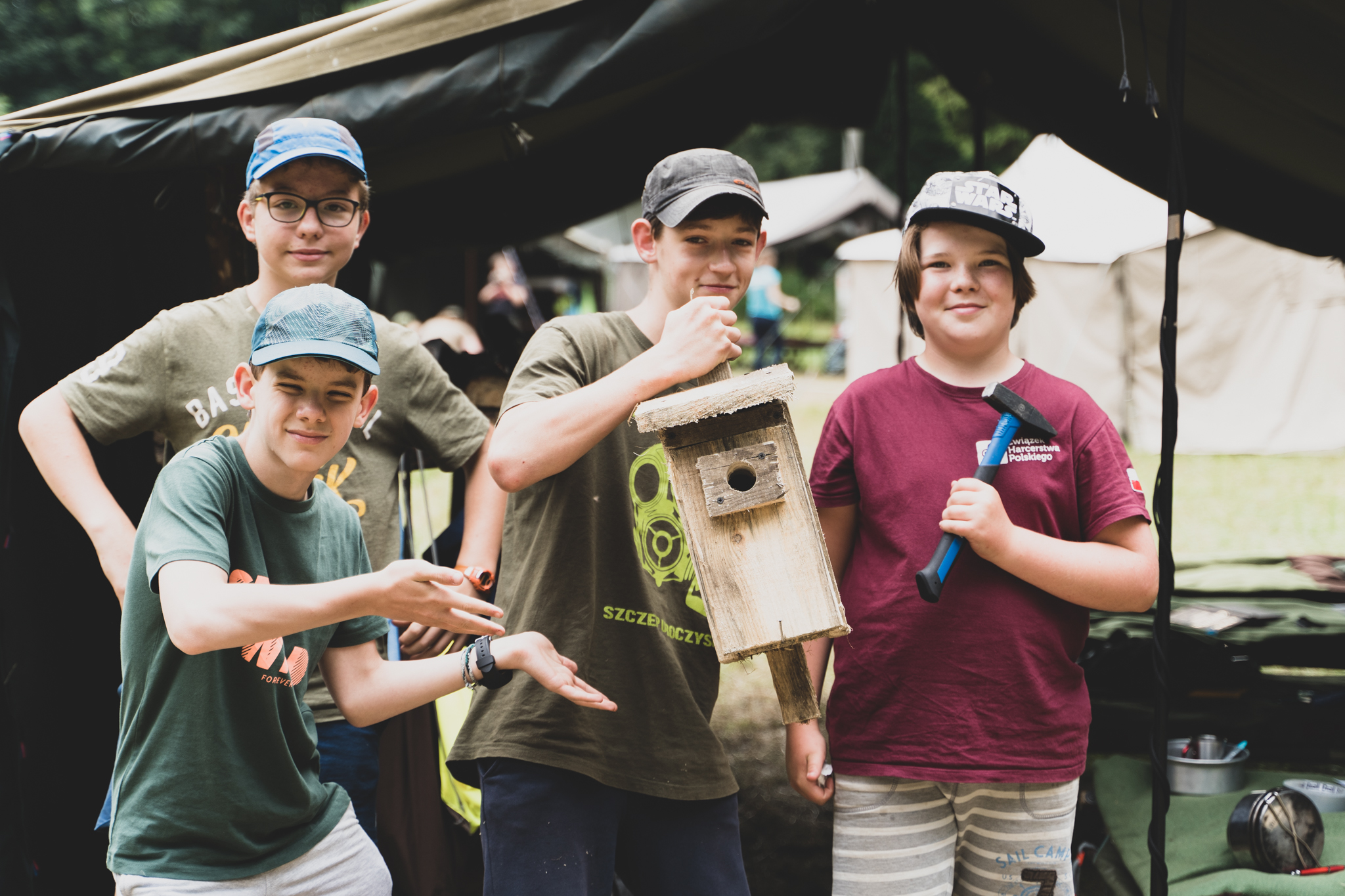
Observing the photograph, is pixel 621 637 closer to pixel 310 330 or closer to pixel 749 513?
pixel 749 513

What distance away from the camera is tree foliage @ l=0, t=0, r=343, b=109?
2283 centimetres

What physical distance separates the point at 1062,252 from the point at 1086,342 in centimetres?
119

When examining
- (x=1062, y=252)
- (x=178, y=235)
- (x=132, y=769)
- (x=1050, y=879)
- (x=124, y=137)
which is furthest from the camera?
(x=1062, y=252)

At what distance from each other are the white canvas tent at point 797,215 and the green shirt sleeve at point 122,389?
1833 cm

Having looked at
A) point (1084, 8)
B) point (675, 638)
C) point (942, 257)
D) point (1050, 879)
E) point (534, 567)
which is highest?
point (1084, 8)

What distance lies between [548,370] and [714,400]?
0.36m

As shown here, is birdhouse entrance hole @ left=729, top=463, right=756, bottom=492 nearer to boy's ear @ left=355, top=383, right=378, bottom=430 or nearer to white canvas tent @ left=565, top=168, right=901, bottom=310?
boy's ear @ left=355, top=383, right=378, bottom=430

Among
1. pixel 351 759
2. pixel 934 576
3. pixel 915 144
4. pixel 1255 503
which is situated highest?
pixel 915 144

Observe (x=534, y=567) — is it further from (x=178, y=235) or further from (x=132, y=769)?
(x=178, y=235)

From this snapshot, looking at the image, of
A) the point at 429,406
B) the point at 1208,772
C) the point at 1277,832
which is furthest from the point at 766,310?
the point at 429,406

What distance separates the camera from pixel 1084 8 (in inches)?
132

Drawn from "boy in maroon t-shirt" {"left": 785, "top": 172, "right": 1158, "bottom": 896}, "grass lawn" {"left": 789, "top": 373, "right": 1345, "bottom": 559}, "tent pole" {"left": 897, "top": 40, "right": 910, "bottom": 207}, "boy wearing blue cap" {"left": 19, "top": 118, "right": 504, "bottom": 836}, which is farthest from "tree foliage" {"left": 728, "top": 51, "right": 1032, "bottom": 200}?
"grass lawn" {"left": 789, "top": 373, "right": 1345, "bottom": 559}

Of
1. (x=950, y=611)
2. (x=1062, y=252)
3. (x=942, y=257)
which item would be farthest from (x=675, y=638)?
(x=1062, y=252)

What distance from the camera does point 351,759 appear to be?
2.45 metres
